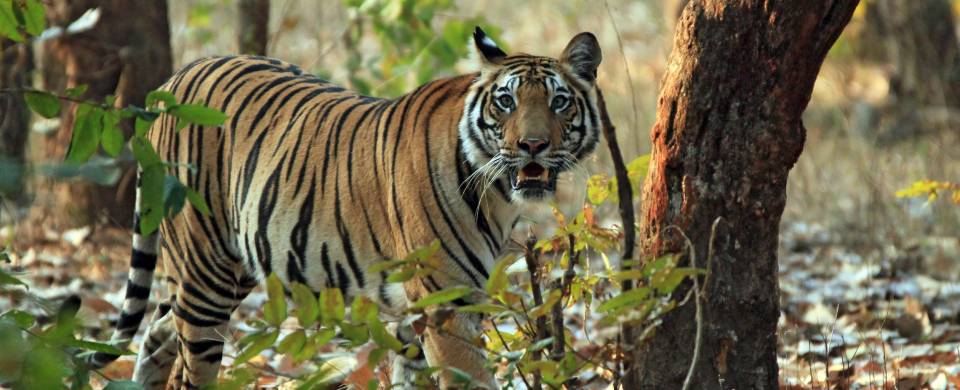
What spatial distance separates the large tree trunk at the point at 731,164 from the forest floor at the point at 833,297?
0.92m

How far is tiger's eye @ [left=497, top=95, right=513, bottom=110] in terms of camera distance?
3.72m

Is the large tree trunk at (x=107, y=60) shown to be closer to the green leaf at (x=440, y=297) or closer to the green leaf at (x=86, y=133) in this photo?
the green leaf at (x=86, y=133)

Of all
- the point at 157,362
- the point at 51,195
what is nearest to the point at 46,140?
the point at 51,195

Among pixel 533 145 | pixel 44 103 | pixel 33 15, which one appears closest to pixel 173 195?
pixel 44 103

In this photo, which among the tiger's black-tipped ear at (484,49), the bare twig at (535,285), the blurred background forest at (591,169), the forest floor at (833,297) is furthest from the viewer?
the blurred background forest at (591,169)

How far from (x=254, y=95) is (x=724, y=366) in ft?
7.53

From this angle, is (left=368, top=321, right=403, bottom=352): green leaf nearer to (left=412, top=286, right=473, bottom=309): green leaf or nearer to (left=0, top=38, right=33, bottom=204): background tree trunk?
(left=412, top=286, right=473, bottom=309): green leaf

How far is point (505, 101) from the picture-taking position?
12.2ft

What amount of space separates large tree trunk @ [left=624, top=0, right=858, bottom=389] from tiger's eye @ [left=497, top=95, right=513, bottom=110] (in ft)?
2.20

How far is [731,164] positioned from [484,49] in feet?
3.67

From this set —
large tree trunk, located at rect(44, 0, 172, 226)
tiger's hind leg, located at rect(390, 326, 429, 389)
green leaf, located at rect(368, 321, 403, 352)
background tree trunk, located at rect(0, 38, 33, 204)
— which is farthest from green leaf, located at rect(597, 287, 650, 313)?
background tree trunk, located at rect(0, 38, 33, 204)

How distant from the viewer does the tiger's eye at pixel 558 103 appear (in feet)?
12.2

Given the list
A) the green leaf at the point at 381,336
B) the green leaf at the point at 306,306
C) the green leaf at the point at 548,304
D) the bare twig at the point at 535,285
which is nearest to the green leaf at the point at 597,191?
the bare twig at the point at 535,285

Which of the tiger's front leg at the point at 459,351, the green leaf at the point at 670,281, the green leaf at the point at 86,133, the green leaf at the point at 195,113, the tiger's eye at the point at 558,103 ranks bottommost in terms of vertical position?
the tiger's front leg at the point at 459,351
